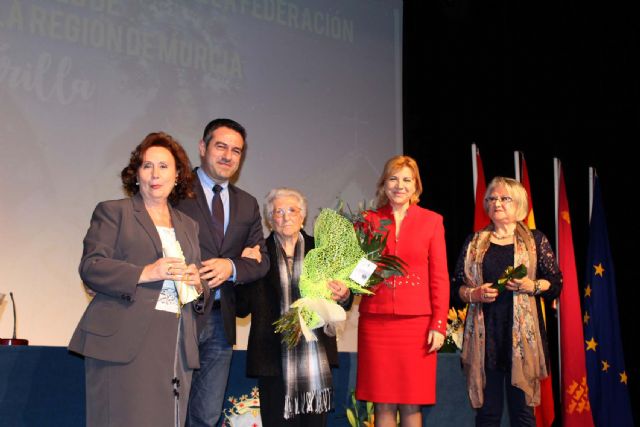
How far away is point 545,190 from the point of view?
5832 millimetres

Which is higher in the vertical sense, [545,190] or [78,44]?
[78,44]

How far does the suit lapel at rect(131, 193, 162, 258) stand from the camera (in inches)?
99.7

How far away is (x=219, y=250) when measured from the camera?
3084 mm

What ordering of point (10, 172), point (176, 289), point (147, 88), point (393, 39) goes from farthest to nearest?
point (393, 39) → point (147, 88) → point (10, 172) → point (176, 289)

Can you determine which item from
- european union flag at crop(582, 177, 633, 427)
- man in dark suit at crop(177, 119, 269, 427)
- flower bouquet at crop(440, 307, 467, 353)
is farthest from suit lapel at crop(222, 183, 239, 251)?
european union flag at crop(582, 177, 633, 427)

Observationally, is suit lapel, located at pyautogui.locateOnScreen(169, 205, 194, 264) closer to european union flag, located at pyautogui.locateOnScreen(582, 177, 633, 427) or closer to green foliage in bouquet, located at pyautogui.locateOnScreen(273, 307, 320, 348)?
green foliage in bouquet, located at pyautogui.locateOnScreen(273, 307, 320, 348)

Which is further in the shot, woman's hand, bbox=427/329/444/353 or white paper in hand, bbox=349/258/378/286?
woman's hand, bbox=427/329/444/353

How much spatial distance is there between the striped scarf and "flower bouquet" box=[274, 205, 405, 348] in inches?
2.2

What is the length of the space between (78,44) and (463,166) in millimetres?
3316

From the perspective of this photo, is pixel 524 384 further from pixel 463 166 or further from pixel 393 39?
pixel 393 39

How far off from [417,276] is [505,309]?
59 centimetres

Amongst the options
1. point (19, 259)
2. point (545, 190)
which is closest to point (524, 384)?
point (545, 190)

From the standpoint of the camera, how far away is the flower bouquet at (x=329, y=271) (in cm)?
299

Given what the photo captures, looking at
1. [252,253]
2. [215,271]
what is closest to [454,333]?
[252,253]
